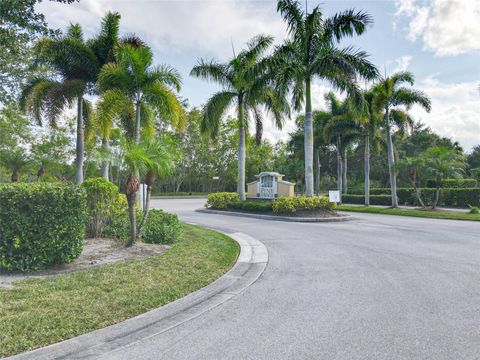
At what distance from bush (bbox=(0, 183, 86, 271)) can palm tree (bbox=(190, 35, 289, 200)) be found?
1284 cm

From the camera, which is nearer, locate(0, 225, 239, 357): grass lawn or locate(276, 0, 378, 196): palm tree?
locate(0, 225, 239, 357): grass lawn

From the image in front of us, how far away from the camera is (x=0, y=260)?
5145 mm

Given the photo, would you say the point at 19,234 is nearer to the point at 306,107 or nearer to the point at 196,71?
the point at 306,107

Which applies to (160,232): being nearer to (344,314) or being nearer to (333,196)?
(344,314)

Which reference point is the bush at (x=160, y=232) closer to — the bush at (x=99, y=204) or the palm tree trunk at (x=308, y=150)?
the bush at (x=99, y=204)

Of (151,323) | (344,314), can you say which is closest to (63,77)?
(151,323)

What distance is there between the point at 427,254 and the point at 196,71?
1523 centimetres

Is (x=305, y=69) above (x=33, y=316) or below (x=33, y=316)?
above

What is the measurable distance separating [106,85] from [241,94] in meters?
8.29

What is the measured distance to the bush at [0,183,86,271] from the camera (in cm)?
516

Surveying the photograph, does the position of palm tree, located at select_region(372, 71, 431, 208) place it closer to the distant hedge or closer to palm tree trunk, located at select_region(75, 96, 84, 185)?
the distant hedge

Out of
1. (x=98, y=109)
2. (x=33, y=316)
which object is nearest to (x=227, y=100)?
(x=98, y=109)

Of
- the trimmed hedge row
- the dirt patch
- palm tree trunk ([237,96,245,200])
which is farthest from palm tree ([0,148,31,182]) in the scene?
the dirt patch

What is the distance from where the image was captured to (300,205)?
15.2 m
